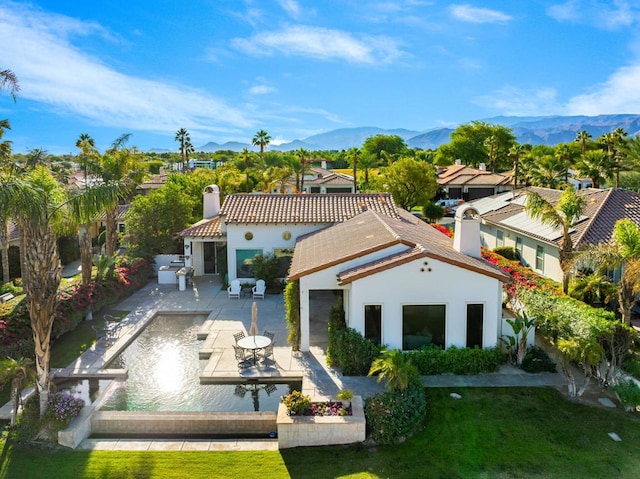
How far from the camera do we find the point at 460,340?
54.4ft

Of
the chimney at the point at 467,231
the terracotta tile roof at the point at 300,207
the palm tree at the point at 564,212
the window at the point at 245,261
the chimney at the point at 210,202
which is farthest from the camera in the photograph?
the chimney at the point at 210,202

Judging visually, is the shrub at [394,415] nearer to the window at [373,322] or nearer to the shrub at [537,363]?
the window at [373,322]

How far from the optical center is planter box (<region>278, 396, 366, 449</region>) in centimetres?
1249

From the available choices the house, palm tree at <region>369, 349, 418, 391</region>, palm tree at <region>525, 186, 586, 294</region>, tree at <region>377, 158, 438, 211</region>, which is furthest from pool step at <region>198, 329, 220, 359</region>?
tree at <region>377, 158, 438, 211</region>

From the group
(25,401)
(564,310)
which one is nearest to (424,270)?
(564,310)

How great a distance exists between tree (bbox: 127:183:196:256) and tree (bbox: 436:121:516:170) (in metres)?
A: 89.7

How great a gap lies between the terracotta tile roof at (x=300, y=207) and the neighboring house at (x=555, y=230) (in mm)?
8224

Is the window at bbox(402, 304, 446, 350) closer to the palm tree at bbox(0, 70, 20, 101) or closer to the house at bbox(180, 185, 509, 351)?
the house at bbox(180, 185, 509, 351)

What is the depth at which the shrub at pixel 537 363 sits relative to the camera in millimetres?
16141

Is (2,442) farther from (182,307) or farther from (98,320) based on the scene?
(182,307)

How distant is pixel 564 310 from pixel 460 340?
3.60 m

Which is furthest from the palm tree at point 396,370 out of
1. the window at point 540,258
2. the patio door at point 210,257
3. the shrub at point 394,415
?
the patio door at point 210,257

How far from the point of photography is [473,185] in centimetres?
6912

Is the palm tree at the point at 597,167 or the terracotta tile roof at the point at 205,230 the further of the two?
the palm tree at the point at 597,167
